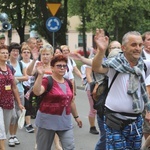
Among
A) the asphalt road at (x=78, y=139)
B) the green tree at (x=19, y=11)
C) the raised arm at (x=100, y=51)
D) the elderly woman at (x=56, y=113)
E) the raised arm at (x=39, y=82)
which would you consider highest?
the green tree at (x=19, y=11)

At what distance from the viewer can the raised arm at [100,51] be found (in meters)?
4.37

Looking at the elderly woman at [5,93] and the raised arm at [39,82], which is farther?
the elderly woman at [5,93]

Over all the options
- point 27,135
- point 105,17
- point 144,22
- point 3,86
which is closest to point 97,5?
point 105,17

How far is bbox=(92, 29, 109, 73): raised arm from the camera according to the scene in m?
4.37

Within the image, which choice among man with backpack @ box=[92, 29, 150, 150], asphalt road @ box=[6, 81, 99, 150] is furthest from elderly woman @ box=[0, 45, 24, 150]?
man with backpack @ box=[92, 29, 150, 150]

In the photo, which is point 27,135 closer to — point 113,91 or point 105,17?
point 113,91

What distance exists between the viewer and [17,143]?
7695 millimetres

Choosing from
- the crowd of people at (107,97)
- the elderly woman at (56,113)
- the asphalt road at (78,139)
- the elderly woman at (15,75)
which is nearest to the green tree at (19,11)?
the asphalt road at (78,139)

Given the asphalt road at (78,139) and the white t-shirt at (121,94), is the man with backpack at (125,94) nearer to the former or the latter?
the white t-shirt at (121,94)

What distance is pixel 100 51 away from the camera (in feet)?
14.3

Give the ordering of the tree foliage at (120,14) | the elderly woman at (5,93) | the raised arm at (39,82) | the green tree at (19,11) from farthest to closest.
→ the green tree at (19,11)
the tree foliage at (120,14)
the elderly woman at (5,93)
the raised arm at (39,82)

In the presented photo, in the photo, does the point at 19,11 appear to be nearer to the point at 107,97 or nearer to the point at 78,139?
the point at 78,139

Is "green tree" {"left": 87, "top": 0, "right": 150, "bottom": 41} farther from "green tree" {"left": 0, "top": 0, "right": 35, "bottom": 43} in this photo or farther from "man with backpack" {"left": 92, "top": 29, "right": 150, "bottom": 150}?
"man with backpack" {"left": 92, "top": 29, "right": 150, "bottom": 150}

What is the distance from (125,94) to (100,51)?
0.51 metres
